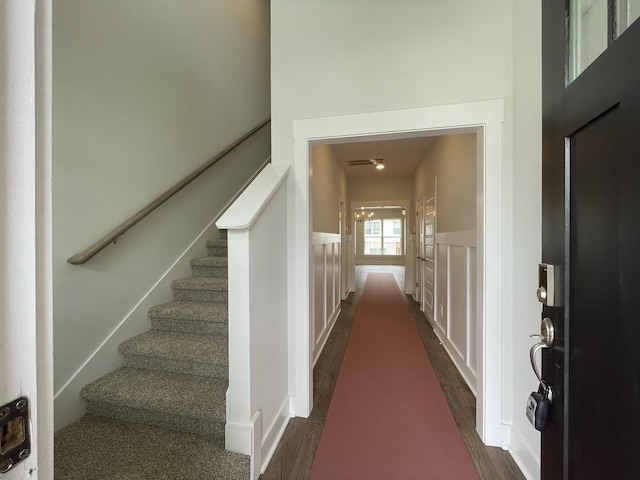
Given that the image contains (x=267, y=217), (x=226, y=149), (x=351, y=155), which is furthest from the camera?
(x=351, y=155)

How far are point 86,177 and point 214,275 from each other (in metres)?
1.17

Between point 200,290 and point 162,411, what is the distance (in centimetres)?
93

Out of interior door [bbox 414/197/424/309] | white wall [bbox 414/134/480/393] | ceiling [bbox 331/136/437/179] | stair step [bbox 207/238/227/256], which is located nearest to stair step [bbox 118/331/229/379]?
stair step [bbox 207/238/227/256]

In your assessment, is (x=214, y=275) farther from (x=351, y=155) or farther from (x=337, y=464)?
(x=351, y=155)

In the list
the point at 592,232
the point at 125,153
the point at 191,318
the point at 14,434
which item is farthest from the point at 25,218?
the point at 125,153

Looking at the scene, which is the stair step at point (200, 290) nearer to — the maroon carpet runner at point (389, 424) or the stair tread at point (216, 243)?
the stair tread at point (216, 243)

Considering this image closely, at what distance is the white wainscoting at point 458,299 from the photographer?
2.17 metres

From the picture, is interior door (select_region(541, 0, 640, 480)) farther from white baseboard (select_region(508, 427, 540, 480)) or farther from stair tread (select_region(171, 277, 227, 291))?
stair tread (select_region(171, 277, 227, 291))

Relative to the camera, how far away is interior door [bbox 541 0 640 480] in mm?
525

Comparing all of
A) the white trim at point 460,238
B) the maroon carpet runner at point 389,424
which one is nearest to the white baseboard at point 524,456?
the maroon carpet runner at point 389,424

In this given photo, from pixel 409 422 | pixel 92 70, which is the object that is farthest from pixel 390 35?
pixel 409 422

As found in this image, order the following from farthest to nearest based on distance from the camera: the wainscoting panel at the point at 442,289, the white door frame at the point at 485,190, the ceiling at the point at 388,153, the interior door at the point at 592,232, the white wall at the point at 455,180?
1. the ceiling at the point at 388,153
2. the wainscoting panel at the point at 442,289
3. the white wall at the point at 455,180
4. the white door frame at the point at 485,190
5. the interior door at the point at 592,232

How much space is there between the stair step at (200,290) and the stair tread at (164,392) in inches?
23.9

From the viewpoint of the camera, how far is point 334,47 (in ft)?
5.75
